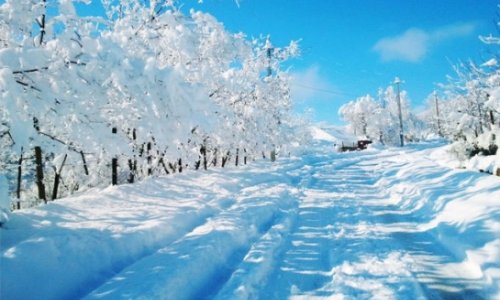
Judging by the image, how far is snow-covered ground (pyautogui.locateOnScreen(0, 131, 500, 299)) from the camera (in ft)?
16.2

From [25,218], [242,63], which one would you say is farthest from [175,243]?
[242,63]

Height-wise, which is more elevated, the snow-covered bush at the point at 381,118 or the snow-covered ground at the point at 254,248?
the snow-covered bush at the point at 381,118

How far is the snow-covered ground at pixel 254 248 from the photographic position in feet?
16.2

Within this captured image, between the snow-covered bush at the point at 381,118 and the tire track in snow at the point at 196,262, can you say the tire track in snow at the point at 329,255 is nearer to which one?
the tire track in snow at the point at 196,262

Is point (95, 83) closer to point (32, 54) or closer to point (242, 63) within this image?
point (32, 54)

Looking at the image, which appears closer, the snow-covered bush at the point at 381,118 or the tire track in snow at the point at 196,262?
the tire track in snow at the point at 196,262

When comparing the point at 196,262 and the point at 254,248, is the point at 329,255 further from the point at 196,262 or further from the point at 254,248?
the point at 196,262

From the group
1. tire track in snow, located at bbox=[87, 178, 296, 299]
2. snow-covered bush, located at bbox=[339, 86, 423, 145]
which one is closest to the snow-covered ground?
tire track in snow, located at bbox=[87, 178, 296, 299]

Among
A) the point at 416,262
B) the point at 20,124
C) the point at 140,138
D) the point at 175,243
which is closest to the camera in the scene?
the point at 20,124

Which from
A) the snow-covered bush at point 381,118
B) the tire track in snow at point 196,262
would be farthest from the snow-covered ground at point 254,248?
the snow-covered bush at point 381,118

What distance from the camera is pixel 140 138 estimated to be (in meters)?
8.97

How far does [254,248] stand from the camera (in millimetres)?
6781

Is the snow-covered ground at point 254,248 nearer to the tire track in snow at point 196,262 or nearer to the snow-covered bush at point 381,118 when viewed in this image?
the tire track in snow at point 196,262

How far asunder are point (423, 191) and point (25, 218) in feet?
35.1
